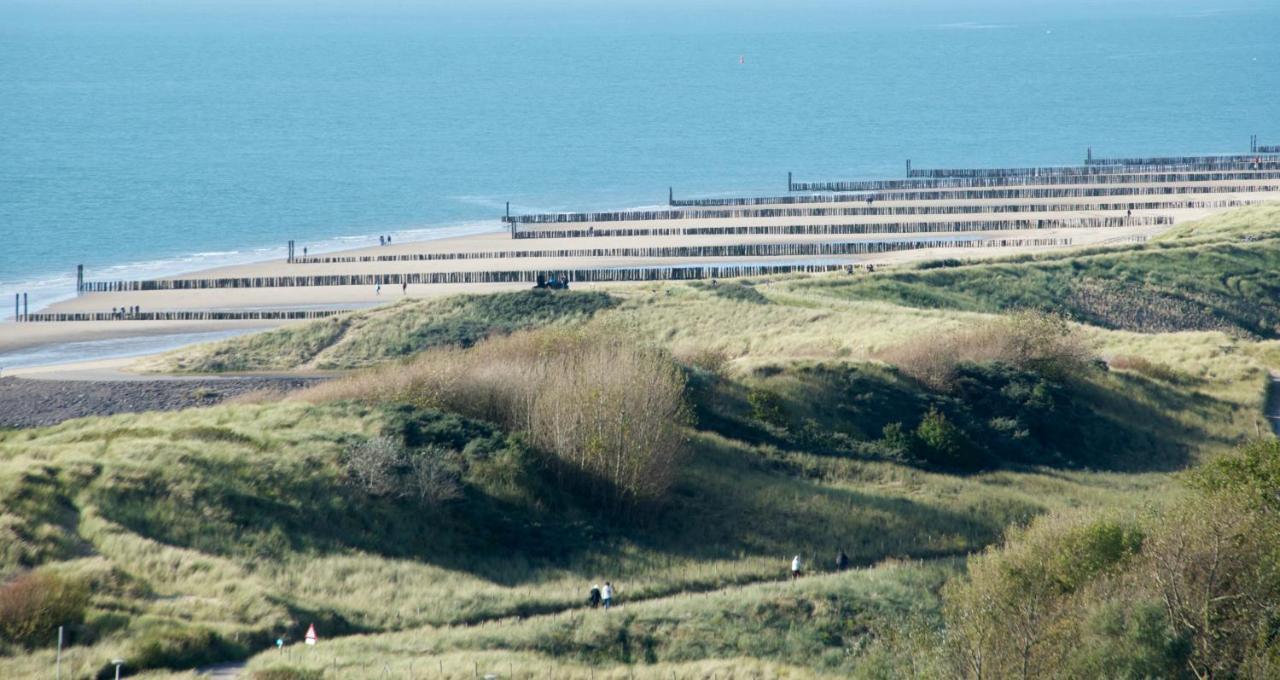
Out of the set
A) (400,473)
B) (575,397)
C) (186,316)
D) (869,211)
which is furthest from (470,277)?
(400,473)

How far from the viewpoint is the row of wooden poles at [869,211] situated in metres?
117

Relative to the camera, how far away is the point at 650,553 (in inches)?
1483

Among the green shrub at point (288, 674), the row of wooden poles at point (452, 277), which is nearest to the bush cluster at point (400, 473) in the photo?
the green shrub at point (288, 674)

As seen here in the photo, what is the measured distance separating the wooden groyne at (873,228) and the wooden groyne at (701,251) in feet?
19.7

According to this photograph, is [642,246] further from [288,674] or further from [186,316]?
[288,674]

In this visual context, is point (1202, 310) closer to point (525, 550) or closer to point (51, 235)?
point (525, 550)

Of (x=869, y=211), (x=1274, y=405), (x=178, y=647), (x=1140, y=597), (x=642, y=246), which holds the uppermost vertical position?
(x=869, y=211)

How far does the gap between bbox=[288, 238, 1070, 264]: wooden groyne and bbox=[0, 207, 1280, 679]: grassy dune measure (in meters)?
30.4

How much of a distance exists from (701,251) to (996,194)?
3801 centimetres

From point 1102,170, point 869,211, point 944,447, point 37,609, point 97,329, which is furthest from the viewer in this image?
point 1102,170

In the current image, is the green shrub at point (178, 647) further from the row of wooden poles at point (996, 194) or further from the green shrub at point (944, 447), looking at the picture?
the row of wooden poles at point (996, 194)

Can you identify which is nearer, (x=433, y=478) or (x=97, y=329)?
(x=433, y=478)

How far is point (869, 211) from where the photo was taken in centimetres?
11675

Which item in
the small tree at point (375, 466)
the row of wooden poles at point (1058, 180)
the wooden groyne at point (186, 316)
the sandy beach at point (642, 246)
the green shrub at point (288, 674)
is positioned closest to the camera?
the green shrub at point (288, 674)
